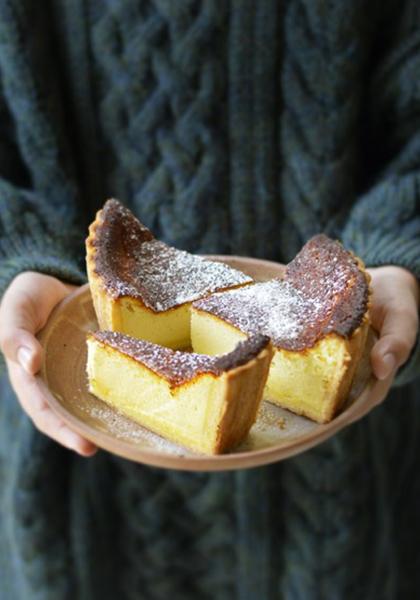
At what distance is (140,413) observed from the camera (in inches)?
28.8

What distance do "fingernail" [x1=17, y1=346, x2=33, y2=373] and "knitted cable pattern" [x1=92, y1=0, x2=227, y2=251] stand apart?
376mm

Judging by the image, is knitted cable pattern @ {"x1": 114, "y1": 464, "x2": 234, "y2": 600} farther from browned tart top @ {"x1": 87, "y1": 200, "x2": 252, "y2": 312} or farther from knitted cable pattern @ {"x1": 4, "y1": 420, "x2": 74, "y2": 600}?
browned tart top @ {"x1": 87, "y1": 200, "x2": 252, "y2": 312}

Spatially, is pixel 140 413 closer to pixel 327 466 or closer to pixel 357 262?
pixel 357 262

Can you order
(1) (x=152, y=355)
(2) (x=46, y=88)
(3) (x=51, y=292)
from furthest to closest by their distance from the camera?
(2) (x=46, y=88) → (3) (x=51, y=292) → (1) (x=152, y=355)

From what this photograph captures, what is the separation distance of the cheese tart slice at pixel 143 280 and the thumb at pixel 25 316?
0.23 ft

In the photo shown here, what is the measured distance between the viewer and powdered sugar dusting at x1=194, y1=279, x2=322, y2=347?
76 cm

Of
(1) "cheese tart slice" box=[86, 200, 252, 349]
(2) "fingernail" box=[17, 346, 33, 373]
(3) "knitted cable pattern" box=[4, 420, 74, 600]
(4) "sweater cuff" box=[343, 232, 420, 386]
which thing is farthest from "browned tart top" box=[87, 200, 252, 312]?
(3) "knitted cable pattern" box=[4, 420, 74, 600]

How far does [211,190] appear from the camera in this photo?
3.50ft

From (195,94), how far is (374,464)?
63 centimetres

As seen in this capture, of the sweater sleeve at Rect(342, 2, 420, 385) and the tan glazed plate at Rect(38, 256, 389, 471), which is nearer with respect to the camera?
the tan glazed plate at Rect(38, 256, 389, 471)

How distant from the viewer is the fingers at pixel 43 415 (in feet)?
2.48

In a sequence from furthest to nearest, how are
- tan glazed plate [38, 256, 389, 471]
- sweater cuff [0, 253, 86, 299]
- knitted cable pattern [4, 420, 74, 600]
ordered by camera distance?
1. knitted cable pattern [4, 420, 74, 600]
2. sweater cuff [0, 253, 86, 299]
3. tan glazed plate [38, 256, 389, 471]

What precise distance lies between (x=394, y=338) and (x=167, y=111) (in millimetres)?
473

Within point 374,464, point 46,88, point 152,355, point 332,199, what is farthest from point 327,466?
point 46,88
